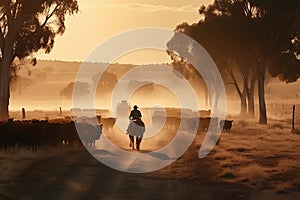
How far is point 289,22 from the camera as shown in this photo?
2132 inches

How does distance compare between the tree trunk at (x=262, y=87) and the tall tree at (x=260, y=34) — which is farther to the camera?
the tree trunk at (x=262, y=87)

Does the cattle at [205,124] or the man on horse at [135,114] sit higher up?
the man on horse at [135,114]

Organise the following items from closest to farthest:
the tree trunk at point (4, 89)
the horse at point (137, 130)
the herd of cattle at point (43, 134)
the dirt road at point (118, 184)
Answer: the dirt road at point (118, 184), the herd of cattle at point (43, 134), the horse at point (137, 130), the tree trunk at point (4, 89)

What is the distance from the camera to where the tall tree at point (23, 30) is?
45406mm

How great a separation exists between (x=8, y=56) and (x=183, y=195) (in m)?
31.2

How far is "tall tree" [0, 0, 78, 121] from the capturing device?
149 ft

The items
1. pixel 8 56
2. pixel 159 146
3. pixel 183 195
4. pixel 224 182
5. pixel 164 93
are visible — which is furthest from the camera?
pixel 164 93

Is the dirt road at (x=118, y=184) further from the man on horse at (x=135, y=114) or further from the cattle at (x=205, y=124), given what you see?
the cattle at (x=205, y=124)

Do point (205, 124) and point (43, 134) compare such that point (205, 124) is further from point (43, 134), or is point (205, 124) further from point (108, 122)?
point (43, 134)

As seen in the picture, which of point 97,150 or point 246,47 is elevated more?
point 246,47

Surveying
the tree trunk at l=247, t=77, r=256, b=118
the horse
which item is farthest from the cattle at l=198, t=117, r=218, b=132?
the tree trunk at l=247, t=77, r=256, b=118

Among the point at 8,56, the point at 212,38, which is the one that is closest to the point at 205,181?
the point at 8,56

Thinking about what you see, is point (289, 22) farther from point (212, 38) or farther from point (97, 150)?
point (97, 150)

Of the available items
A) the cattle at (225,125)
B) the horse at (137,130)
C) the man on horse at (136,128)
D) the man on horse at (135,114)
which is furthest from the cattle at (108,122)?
the horse at (137,130)
